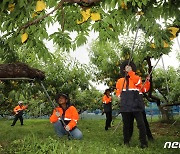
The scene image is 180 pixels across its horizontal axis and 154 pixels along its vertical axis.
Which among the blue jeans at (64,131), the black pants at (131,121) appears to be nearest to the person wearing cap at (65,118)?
the blue jeans at (64,131)

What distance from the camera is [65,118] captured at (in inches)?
343

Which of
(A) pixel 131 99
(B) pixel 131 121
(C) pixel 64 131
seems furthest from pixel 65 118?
(A) pixel 131 99

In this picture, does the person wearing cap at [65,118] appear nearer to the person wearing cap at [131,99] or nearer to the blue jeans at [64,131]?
the blue jeans at [64,131]

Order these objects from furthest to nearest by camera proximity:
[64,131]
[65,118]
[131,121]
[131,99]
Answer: [64,131] < [65,118] < [131,121] < [131,99]

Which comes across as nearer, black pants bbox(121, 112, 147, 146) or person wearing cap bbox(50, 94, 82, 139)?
black pants bbox(121, 112, 147, 146)

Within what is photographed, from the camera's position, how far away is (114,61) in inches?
Answer: 839

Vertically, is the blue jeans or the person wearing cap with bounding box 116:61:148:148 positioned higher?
the person wearing cap with bounding box 116:61:148:148

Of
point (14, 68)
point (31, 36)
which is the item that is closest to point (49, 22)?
point (31, 36)

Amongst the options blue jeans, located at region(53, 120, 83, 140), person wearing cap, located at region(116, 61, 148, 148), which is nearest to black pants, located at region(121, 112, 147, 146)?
person wearing cap, located at region(116, 61, 148, 148)

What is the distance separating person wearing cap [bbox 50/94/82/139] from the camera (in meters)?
8.52

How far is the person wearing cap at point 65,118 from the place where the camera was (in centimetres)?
852

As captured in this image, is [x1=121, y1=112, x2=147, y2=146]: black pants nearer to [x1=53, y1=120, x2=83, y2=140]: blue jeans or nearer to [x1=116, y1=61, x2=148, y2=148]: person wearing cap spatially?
[x1=116, y1=61, x2=148, y2=148]: person wearing cap

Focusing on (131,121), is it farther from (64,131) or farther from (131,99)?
(64,131)

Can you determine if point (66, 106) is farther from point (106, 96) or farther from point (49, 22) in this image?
point (106, 96)
